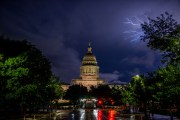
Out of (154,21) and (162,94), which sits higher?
(154,21)

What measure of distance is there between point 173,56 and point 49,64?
128 ft

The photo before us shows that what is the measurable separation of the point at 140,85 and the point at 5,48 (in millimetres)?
20598

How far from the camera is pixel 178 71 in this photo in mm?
28438

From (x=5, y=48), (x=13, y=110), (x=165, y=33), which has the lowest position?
(x=13, y=110)

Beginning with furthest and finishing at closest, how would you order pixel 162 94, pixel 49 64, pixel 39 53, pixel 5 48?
pixel 49 64 < pixel 39 53 < pixel 5 48 < pixel 162 94

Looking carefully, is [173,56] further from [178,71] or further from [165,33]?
[178,71]

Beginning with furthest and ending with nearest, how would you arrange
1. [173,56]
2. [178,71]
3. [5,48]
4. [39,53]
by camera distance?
[39,53]
[5,48]
[178,71]
[173,56]

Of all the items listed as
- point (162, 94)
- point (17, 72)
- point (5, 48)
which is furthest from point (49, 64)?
point (162, 94)

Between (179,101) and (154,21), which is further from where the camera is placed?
(179,101)

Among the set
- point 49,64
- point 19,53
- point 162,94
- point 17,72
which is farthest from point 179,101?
point 49,64

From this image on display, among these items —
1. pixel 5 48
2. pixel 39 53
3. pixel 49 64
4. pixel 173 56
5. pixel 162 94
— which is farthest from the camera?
pixel 49 64

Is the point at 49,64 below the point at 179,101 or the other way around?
the other way around

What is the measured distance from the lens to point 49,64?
6244cm

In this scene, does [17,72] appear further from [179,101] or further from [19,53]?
Answer: [179,101]
